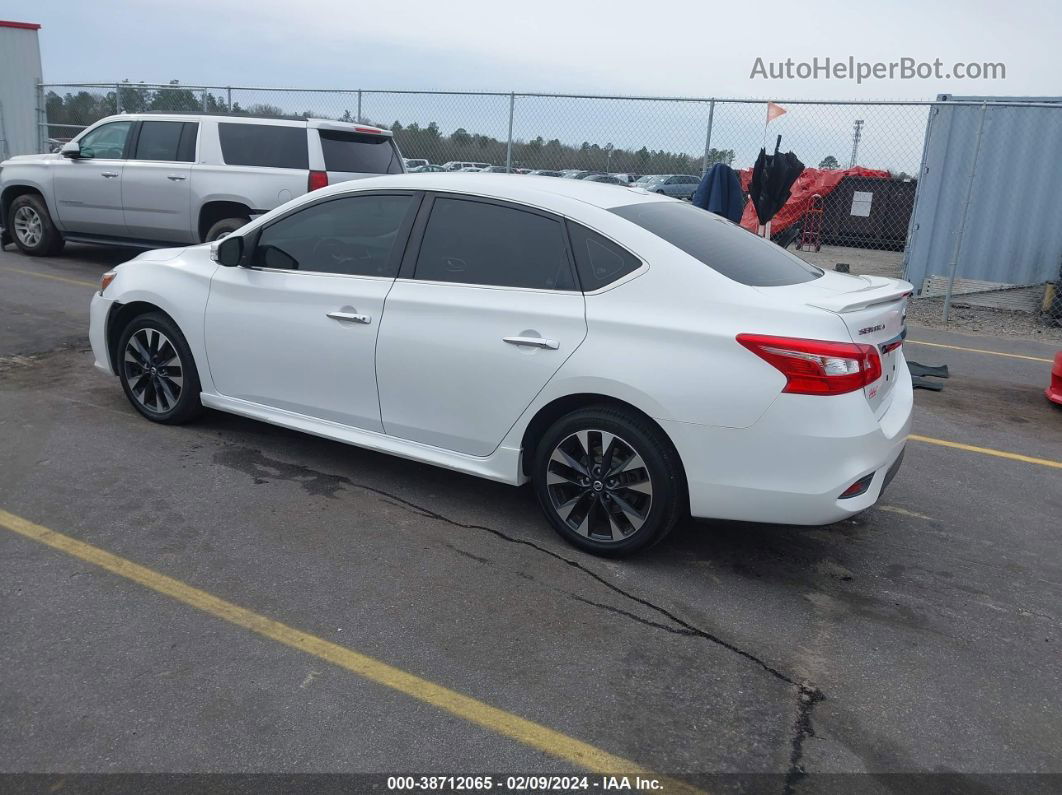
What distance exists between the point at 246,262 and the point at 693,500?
2828 mm

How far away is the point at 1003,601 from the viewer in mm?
3893

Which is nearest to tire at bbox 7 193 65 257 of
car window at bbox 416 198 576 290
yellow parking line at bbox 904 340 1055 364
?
car window at bbox 416 198 576 290

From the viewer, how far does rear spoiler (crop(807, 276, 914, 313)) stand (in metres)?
3.72

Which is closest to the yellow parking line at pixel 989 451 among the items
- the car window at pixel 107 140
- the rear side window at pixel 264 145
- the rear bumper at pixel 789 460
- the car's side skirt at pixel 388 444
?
the rear bumper at pixel 789 460

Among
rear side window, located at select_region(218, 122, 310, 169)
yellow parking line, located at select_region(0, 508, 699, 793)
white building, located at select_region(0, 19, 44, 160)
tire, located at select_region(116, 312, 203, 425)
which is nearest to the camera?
yellow parking line, located at select_region(0, 508, 699, 793)

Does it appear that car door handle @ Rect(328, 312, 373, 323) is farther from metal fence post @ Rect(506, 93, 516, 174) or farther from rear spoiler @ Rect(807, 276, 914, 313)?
metal fence post @ Rect(506, 93, 516, 174)

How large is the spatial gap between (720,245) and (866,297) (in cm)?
71

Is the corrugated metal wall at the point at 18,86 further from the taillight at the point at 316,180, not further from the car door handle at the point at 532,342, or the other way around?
the car door handle at the point at 532,342

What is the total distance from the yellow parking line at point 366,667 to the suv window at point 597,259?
185 centimetres

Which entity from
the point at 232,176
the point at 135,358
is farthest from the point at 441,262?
the point at 232,176

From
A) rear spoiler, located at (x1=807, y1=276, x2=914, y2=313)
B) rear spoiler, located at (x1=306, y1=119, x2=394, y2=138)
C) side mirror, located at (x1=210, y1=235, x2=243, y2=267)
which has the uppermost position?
rear spoiler, located at (x1=306, y1=119, x2=394, y2=138)

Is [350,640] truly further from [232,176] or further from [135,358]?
[232,176]

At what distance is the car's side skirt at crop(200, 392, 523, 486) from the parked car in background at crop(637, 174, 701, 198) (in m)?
9.75

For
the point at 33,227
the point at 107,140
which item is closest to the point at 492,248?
the point at 107,140
